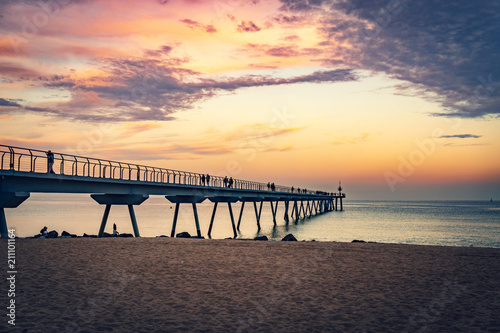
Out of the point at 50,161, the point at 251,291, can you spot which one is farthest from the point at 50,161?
the point at 251,291

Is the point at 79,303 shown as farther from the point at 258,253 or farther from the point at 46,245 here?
the point at 46,245

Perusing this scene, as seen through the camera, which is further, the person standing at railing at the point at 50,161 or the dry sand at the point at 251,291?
the person standing at railing at the point at 50,161

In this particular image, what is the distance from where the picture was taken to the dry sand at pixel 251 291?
8055 mm

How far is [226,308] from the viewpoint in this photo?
916 cm

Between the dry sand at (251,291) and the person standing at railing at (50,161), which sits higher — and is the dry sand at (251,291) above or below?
below

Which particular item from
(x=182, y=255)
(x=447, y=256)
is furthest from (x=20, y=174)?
(x=447, y=256)

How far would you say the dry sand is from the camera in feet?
26.4

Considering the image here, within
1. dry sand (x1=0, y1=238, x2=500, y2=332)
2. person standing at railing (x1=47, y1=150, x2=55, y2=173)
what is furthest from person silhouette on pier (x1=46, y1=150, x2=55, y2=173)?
dry sand (x1=0, y1=238, x2=500, y2=332)

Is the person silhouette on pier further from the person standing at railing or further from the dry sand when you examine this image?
the dry sand

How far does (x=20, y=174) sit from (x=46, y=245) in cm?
459

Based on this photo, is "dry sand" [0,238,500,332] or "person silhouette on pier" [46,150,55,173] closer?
"dry sand" [0,238,500,332]

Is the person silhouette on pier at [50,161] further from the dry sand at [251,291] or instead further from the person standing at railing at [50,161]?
the dry sand at [251,291]

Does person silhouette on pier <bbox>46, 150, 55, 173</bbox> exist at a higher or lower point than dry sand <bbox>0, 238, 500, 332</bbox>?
higher

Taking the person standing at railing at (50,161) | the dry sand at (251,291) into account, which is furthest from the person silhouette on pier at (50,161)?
the dry sand at (251,291)
